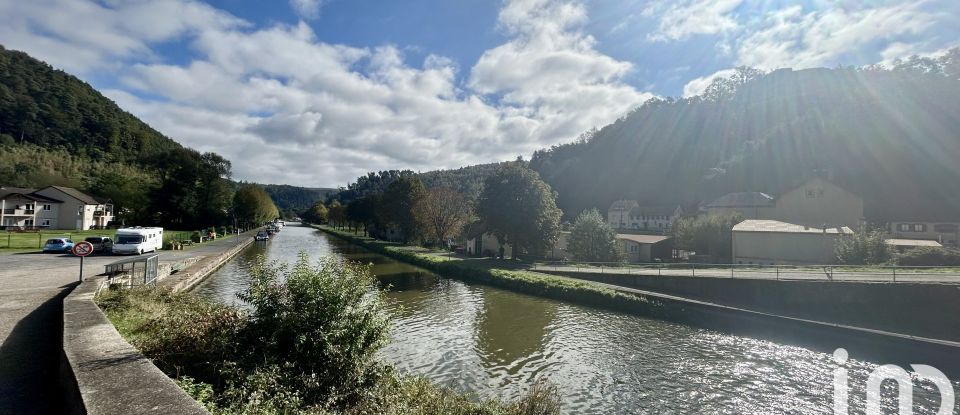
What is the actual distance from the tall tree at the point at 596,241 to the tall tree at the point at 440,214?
73.4 feet

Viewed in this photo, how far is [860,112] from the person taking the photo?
278ft

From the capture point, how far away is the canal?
37.4ft

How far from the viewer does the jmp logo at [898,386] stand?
1113cm

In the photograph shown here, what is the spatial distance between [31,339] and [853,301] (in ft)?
104

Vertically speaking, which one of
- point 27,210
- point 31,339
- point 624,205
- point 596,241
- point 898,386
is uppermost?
point 624,205

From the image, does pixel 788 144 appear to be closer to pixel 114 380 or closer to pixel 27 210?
pixel 114 380

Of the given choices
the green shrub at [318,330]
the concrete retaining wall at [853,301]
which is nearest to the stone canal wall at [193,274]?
the green shrub at [318,330]

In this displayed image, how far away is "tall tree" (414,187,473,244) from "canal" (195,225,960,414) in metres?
36.8

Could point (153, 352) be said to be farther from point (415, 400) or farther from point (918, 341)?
point (918, 341)

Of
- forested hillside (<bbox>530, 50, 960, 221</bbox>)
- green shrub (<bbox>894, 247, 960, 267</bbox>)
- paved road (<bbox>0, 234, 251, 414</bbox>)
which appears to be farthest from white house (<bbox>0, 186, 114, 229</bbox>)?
forested hillside (<bbox>530, 50, 960, 221</bbox>)

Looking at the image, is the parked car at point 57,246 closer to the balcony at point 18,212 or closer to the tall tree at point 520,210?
the tall tree at point 520,210

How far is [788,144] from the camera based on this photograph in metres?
98.9

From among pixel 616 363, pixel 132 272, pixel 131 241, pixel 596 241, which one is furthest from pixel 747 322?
pixel 131 241

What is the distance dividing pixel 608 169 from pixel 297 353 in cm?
15079
